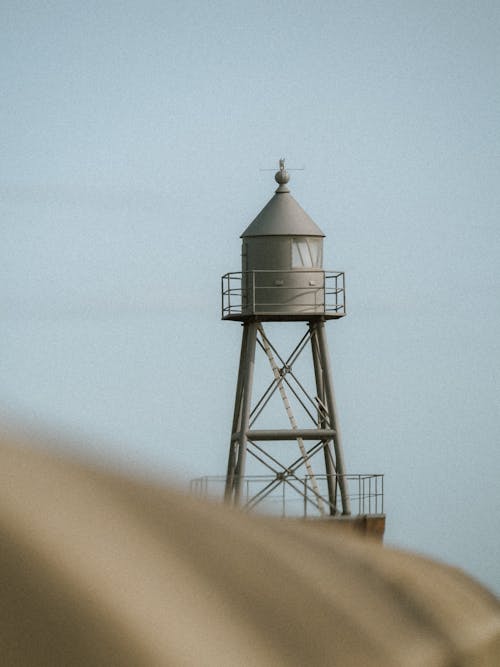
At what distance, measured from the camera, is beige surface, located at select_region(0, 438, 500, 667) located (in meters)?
0.46

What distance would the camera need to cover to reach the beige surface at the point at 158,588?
46 centimetres

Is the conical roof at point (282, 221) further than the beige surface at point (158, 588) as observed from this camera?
Yes

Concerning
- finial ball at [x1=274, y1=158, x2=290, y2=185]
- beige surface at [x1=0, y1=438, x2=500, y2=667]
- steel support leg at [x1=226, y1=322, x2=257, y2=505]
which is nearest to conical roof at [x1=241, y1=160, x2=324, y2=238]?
finial ball at [x1=274, y1=158, x2=290, y2=185]

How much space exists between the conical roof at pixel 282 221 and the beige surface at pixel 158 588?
3203cm

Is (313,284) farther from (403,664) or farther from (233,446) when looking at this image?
(403,664)

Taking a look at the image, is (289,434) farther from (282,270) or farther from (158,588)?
(158,588)

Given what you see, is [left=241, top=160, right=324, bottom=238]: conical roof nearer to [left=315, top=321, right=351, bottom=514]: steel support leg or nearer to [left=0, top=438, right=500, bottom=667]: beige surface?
[left=315, top=321, right=351, bottom=514]: steel support leg

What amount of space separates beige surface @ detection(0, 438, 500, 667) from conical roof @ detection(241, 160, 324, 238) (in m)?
32.0

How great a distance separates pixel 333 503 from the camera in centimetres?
3170

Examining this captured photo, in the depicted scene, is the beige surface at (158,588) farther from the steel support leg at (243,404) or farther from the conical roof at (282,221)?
the conical roof at (282,221)

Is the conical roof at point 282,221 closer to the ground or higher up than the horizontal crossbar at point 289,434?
higher up

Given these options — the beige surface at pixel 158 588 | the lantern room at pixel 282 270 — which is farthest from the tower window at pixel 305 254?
the beige surface at pixel 158 588

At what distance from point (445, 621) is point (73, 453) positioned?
0.31 metres

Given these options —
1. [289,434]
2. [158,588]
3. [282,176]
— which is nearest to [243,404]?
[289,434]
